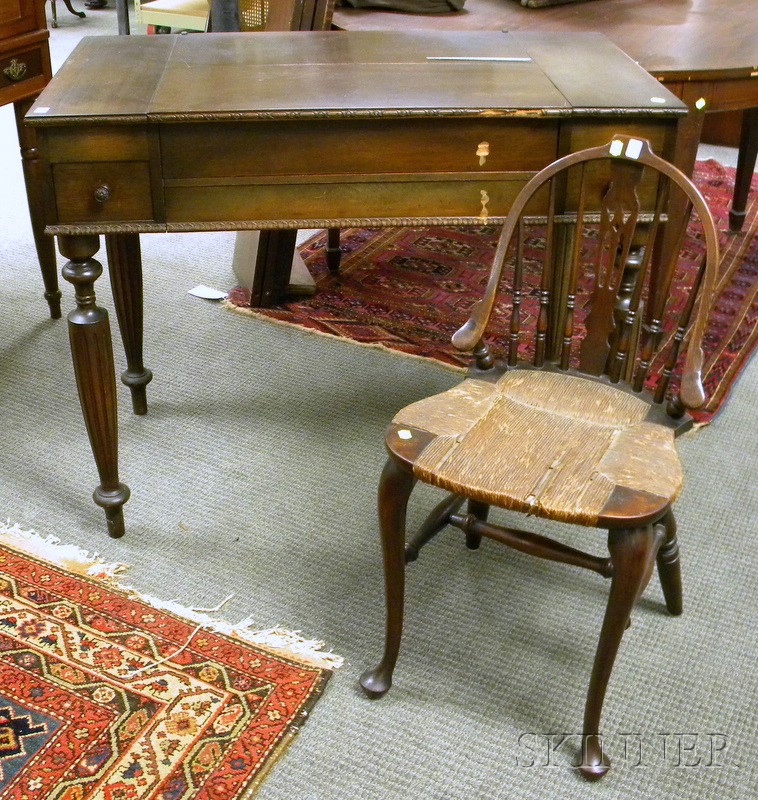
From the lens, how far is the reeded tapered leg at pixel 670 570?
1.99 meters

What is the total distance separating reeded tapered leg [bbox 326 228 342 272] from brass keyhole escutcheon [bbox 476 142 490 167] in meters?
1.59

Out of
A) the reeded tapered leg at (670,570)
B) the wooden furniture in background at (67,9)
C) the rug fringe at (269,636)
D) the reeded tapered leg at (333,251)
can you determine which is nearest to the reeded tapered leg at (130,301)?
the rug fringe at (269,636)

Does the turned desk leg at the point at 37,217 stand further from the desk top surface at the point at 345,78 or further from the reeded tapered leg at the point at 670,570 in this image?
the reeded tapered leg at the point at 670,570

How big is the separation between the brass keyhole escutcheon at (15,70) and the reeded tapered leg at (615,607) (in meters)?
2.16

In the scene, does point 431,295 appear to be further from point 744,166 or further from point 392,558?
point 392,558

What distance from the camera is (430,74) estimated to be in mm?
2230

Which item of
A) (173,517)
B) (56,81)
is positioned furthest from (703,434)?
(56,81)

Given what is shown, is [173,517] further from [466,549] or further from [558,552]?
[558,552]

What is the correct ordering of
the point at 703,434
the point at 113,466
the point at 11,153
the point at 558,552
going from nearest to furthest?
the point at 558,552 → the point at 113,466 → the point at 703,434 → the point at 11,153

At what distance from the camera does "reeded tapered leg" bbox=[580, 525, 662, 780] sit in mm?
1627

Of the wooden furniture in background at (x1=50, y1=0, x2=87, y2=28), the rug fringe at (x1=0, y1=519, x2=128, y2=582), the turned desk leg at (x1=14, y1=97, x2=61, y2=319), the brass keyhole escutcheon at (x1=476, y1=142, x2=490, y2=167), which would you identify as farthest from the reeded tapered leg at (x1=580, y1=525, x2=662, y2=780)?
the wooden furniture in background at (x1=50, y1=0, x2=87, y2=28)

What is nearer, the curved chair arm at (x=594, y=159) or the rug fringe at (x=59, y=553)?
the curved chair arm at (x=594, y=159)

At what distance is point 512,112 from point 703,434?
4.12ft

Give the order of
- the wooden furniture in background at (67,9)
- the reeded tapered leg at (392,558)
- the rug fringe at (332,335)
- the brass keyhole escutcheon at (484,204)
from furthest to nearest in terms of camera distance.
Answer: the wooden furniture in background at (67,9) → the rug fringe at (332,335) → the brass keyhole escutcheon at (484,204) → the reeded tapered leg at (392,558)
